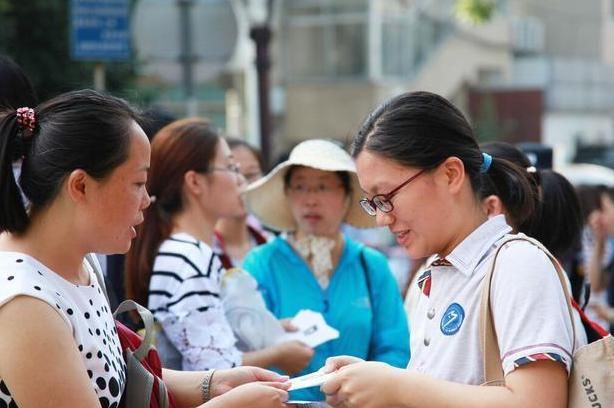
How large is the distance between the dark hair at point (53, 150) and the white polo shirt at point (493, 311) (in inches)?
35.2

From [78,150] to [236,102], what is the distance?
21425mm

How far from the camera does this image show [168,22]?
781 centimetres

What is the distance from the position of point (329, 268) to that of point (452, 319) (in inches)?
84.9

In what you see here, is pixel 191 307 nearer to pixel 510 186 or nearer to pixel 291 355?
pixel 291 355

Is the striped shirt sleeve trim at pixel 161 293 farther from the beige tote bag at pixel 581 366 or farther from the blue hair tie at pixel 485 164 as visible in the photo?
the beige tote bag at pixel 581 366

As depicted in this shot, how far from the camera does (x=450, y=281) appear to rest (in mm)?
2508

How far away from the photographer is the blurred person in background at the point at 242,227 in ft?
18.5

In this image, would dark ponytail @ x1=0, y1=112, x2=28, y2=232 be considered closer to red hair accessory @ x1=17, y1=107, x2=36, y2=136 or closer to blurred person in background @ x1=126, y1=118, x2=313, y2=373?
red hair accessory @ x1=17, y1=107, x2=36, y2=136

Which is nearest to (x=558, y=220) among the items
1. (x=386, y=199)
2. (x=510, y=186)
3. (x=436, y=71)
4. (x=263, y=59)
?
(x=510, y=186)

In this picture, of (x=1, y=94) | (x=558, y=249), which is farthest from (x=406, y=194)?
(x=1, y=94)

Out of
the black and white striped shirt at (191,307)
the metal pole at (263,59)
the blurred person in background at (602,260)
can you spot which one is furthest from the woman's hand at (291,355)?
the metal pole at (263,59)

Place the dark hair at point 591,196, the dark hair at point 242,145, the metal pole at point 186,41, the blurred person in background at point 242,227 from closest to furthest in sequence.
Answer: the blurred person in background at point 242,227, the dark hair at point 242,145, the dark hair at point 591,196, the metal pole at point 186,41

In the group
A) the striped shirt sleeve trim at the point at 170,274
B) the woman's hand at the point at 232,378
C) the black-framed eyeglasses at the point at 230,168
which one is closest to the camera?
the woman's hand at the point at 232,378

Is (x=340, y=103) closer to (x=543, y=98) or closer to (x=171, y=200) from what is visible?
(x=543, y=98)
